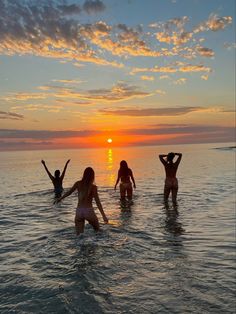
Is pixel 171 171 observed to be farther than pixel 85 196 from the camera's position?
Yes

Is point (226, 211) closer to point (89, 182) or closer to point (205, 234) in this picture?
point (205, 234)

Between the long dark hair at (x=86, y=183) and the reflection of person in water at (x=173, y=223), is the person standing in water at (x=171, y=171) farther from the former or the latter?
the long dark hair at (x=86, y=183)

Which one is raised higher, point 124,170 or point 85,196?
point 124,170

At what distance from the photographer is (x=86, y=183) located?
10141mm

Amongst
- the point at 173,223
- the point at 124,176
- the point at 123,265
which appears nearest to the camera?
the point at 123,265

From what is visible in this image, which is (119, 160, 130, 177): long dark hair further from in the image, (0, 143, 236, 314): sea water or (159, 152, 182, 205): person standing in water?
(0, 143, 236, 314): sea water

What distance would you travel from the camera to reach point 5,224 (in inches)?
583

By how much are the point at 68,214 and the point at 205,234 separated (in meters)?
7.25

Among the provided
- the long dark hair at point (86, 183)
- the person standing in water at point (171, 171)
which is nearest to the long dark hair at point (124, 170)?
the person standing in water at point (171, 171)

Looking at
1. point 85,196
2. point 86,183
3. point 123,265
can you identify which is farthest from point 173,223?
point 123,265

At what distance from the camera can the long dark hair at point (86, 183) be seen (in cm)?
1002

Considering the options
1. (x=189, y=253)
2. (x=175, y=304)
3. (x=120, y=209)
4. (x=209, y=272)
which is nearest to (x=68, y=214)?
(x=120, y=209)

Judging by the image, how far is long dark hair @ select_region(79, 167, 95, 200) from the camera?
10018 millimetres

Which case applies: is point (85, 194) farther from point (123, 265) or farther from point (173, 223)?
point (173, 223)
